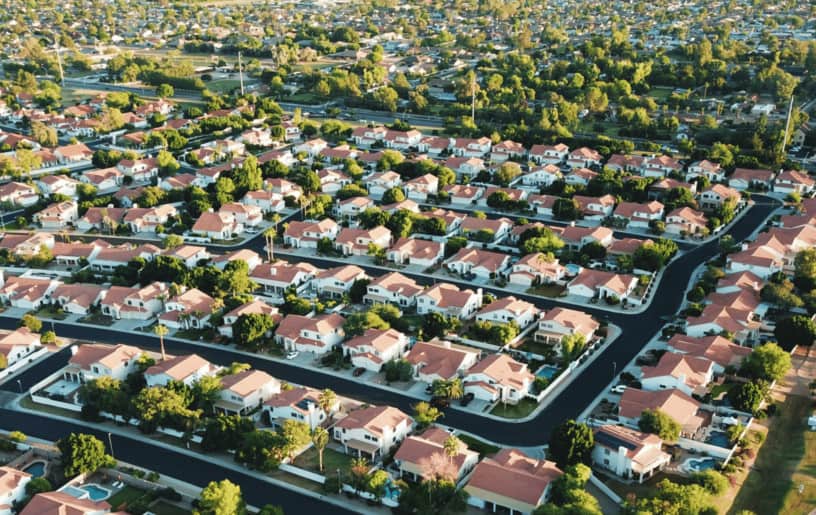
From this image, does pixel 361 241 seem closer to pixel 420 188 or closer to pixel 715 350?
pixel 420 188

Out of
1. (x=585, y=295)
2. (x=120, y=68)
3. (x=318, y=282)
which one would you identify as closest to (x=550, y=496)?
(x=585, y=295)

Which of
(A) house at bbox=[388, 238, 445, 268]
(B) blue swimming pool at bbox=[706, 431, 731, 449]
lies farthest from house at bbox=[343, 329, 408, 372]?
(B) blue swimming pool at bbox=[706, 431, 731, 449]

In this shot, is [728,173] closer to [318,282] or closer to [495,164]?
[495,164]

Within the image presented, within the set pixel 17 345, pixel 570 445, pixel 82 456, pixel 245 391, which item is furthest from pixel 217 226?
pixel 570 445

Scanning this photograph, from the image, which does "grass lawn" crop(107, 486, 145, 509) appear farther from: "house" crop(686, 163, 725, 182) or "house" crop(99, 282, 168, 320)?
"house" crop(686, 163, 725, 182)

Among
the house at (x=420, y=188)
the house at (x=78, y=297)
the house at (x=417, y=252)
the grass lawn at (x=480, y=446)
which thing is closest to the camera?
the grass lawn at (x=480, y=446)

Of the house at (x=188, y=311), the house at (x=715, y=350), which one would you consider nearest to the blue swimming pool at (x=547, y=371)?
the house at (x=715, y=350)

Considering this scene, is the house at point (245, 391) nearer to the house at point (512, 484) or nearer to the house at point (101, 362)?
the house at point (101, 362)

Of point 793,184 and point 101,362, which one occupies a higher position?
point 793,184
